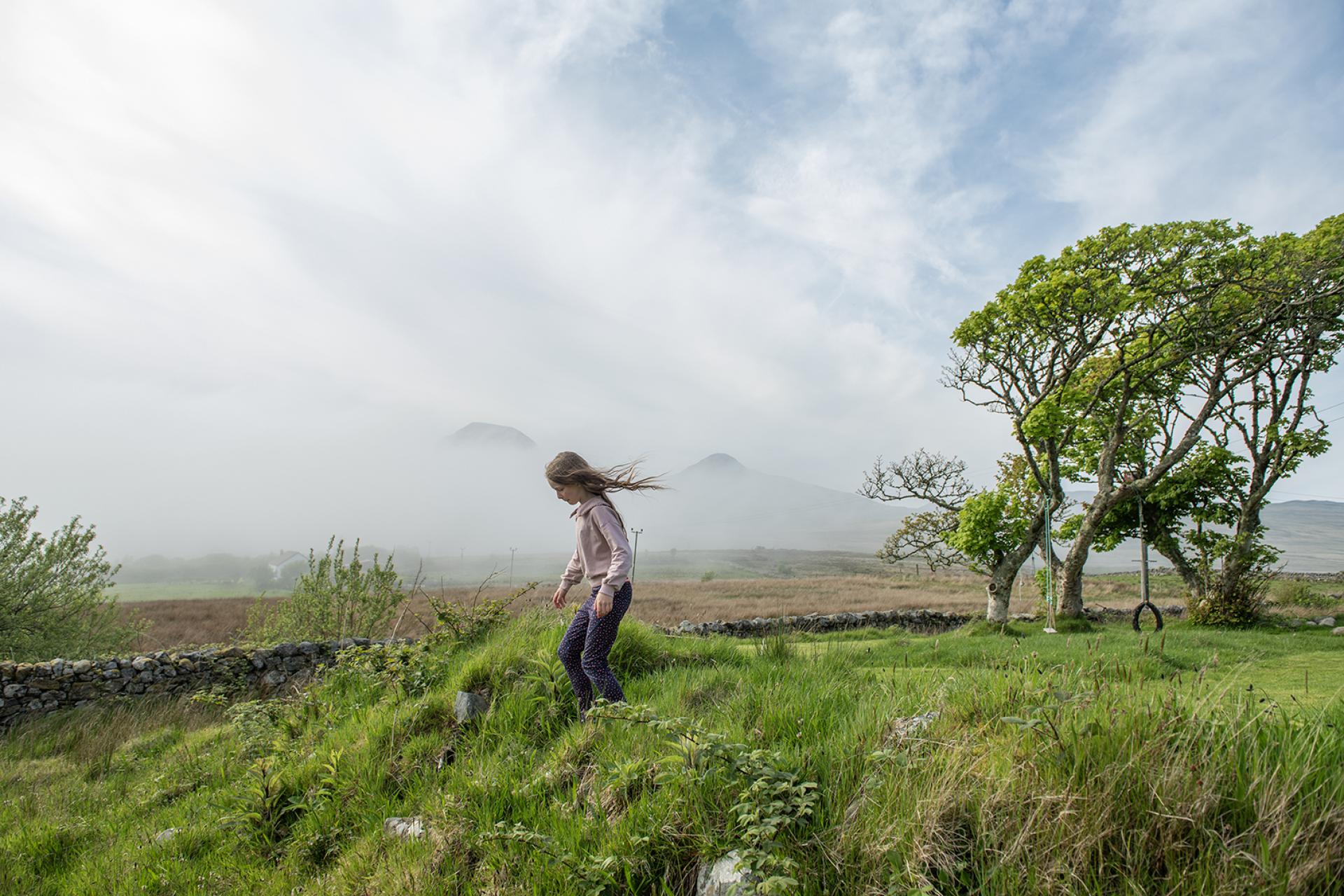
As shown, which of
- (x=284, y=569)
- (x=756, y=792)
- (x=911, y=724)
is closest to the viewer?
(x=756, y=792)

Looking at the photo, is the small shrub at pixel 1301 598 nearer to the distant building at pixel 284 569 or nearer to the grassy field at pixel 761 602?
the grassy field at pixel 761 602

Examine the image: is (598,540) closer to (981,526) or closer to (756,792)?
(756,792)

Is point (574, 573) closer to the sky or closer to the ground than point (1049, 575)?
closer to the sky

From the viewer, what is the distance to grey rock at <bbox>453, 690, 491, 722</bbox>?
5.43 metres

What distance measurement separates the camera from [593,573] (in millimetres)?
5348

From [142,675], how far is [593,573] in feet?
38.3

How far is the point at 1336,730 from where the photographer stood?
2.76 metres

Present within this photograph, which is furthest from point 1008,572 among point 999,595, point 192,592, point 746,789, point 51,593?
point 192,592

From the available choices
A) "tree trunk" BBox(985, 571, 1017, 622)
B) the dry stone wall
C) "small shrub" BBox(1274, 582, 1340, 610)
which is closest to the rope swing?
"tree trunk" BBox(985, 571, 1017, 622)

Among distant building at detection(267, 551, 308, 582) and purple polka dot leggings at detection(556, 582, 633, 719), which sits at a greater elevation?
purple polka dot leggings at detection(556, 582, 633, 719)

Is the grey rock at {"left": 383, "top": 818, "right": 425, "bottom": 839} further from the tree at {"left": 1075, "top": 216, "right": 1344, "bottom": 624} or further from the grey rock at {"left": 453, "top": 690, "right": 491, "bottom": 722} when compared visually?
the tree at {"left": 1075, "top": 216, "right": 1344, "bottom": 624}

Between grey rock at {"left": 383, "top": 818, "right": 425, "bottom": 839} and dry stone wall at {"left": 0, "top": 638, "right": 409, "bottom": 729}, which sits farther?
dry stone wall at {"left": 0, "top": 638, "right": 409, "bottom": 729}

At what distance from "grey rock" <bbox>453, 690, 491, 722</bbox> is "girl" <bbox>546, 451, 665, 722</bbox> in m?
0.97

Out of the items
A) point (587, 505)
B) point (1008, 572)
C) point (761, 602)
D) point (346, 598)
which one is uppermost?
point (587, 505)
